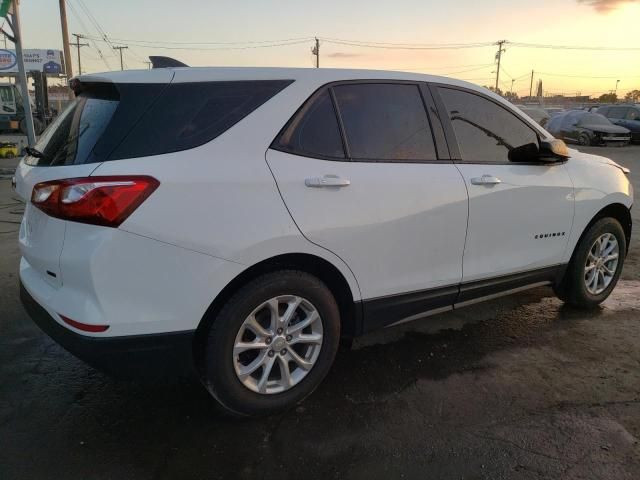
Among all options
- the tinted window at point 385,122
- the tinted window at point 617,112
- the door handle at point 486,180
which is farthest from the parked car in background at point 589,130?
the tinted window at point 385,122

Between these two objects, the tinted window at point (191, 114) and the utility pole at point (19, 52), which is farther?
the utility pole at point (19, 52)

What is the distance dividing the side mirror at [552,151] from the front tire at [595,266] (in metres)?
0.82

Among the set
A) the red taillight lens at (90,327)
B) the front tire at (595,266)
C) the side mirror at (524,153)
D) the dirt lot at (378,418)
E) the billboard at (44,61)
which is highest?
the billboard at (44,61)

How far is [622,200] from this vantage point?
4.29 meters

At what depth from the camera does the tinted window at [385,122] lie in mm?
2930

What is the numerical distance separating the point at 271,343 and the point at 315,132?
1.13 metres

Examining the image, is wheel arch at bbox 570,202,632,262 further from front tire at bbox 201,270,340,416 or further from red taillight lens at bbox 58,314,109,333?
red taillight lens at bbox 58,314,109,333

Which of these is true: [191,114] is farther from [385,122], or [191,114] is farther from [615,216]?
[615,216]

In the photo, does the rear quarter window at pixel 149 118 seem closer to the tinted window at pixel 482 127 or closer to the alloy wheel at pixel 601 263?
the tinted window at pixel 482 127

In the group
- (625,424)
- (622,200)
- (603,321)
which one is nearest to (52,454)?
(625,424)

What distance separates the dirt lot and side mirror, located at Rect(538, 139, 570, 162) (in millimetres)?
1315

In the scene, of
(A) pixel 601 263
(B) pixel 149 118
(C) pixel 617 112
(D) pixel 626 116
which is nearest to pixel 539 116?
(D) pixel 626 116

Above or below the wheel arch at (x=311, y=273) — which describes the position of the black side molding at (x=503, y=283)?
below

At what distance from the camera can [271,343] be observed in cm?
270
